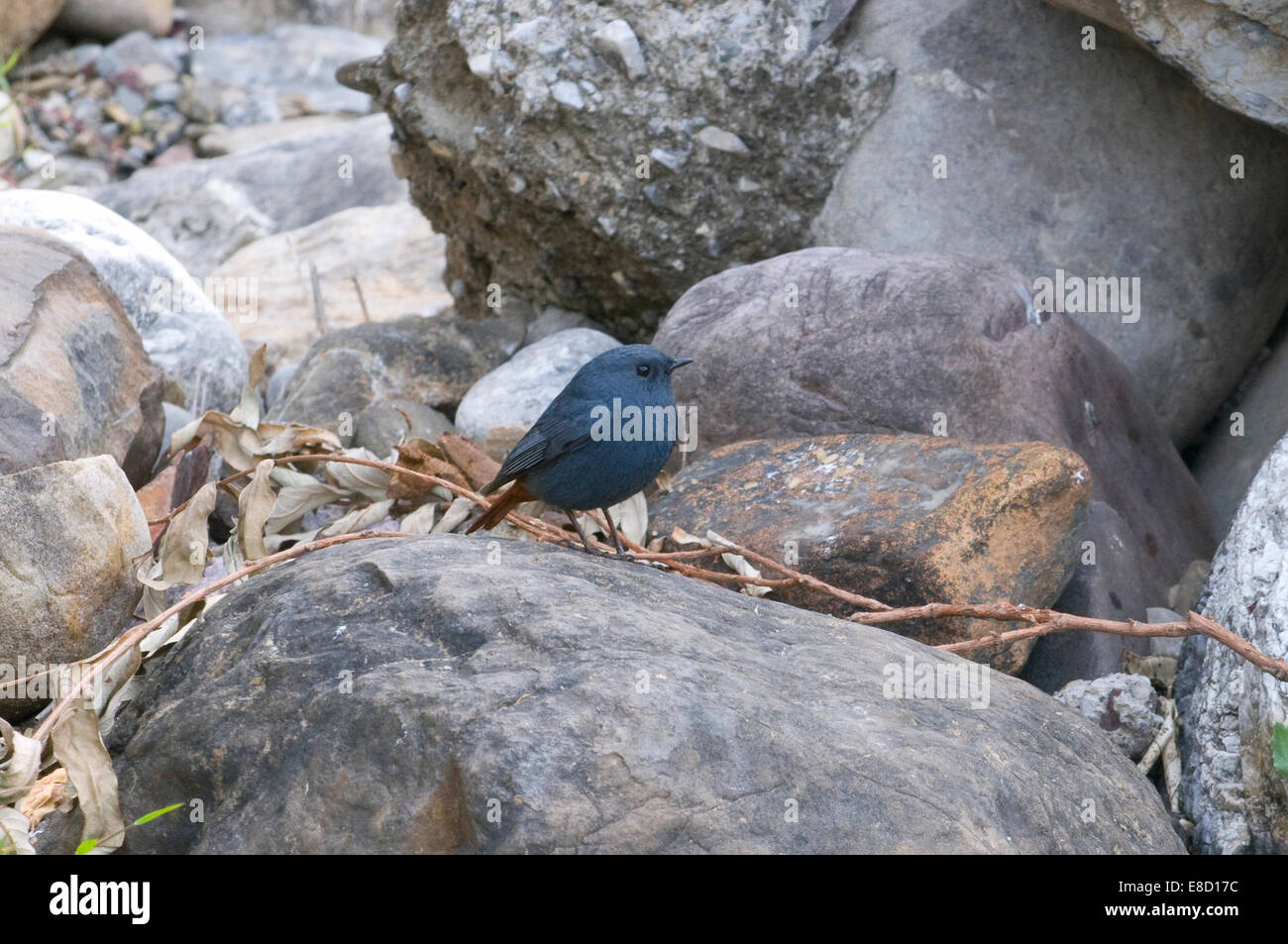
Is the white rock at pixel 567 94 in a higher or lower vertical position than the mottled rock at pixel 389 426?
higher

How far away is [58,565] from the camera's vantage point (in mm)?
3588

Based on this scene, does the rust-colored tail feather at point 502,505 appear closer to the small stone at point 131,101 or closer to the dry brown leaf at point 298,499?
the dry brown leaf at point 298,499

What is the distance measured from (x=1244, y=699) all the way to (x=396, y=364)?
3.80 meters

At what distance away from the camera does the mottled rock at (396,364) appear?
5.63 metres

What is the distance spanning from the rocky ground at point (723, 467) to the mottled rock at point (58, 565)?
0.01 metres

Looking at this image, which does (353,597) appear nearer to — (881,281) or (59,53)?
(881,281)

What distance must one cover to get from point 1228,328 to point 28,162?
9.77 metres

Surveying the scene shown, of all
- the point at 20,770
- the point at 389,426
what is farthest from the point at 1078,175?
the point at 20,770

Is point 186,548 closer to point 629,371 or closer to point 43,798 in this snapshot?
point 43,798

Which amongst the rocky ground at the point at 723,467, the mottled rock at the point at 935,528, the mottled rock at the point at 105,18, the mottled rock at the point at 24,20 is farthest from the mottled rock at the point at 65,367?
the mottled rock at the point at 105,18

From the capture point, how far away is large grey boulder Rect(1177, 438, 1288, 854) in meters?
3.25

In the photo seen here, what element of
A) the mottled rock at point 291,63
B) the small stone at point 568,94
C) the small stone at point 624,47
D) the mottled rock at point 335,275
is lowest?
the mottled rock at point 335,275

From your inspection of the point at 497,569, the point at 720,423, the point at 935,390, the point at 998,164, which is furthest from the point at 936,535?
the point at 998,164

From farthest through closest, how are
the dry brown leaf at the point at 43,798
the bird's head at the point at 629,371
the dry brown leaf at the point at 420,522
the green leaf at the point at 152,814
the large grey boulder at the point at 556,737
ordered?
the dry brown leaf at the point at 420,522 → the bird's head at the point at 629,371 → the dry brown leaf at the point at 43,798 → the green leaf at the point at 152,814 → the large grey boulder at the point at 556,737
